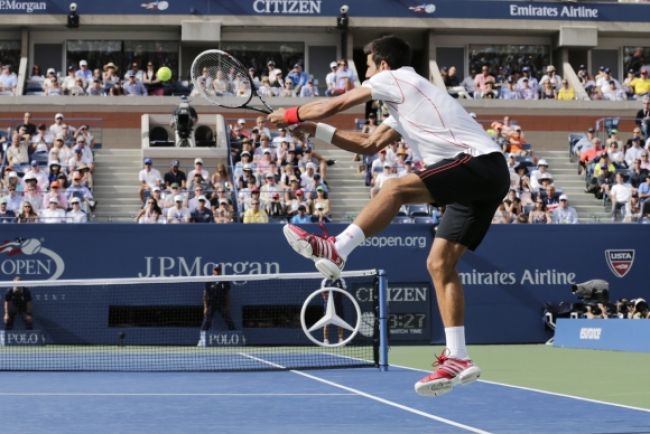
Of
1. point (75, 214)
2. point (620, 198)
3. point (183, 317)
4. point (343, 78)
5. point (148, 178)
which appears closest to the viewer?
point (183, 317)

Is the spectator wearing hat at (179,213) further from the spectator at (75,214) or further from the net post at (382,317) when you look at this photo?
→ the net post at (382,317)

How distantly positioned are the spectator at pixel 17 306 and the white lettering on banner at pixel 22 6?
17374mm

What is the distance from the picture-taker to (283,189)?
2391 cm

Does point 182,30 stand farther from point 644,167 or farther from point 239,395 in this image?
point 239,395

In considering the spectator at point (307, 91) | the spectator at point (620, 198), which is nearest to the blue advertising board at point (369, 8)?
the spectator at point (307, 91)

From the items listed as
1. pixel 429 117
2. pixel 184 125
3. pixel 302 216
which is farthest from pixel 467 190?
pixel 184 125

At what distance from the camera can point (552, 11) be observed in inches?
1491

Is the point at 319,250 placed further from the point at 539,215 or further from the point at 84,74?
the point at 84,74

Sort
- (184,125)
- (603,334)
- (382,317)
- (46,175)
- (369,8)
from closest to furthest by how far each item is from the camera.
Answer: (382,317) < (603,334) < (46,175) < (184,125) < (369,8)

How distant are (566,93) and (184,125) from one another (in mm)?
13408

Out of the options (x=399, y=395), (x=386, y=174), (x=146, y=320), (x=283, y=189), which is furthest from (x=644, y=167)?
(x=399, y=395)

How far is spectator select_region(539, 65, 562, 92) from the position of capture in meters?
35.8

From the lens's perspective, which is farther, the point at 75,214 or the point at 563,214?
the point at 563,214

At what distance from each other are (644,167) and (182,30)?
50.0 feet
